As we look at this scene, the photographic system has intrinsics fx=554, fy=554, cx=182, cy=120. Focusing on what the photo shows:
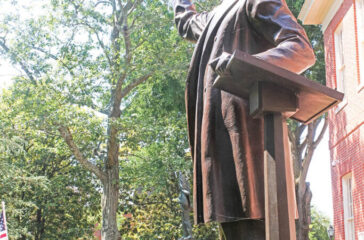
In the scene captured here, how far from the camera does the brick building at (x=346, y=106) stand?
13.1 metres

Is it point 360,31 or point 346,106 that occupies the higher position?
point 360,31

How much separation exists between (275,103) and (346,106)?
41.1 feet

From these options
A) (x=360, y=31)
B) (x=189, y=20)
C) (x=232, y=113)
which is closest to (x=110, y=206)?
(x=360, y=31)

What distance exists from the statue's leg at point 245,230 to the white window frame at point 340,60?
41.4ft

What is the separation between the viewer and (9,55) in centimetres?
2017

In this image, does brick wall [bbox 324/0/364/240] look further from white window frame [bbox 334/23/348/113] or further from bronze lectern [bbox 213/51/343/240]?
bronze lectern [bbox 213/51/343/240]

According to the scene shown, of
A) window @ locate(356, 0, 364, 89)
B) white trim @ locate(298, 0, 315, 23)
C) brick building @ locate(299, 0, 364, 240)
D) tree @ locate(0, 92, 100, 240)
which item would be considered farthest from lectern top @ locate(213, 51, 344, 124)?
tree @ locate(0, 92, 100, 240)

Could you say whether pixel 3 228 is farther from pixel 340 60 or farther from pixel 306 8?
pixel 306 8

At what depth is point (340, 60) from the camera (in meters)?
15.1

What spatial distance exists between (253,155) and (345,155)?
12466 millimetres

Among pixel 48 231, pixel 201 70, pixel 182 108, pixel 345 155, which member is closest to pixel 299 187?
pixel 182 108

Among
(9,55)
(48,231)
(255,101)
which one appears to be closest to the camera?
(255,101)

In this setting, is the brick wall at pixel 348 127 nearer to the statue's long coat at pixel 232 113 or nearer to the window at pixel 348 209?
the window at pixel 348 209

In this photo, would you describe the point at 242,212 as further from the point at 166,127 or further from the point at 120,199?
the point at 120,199
